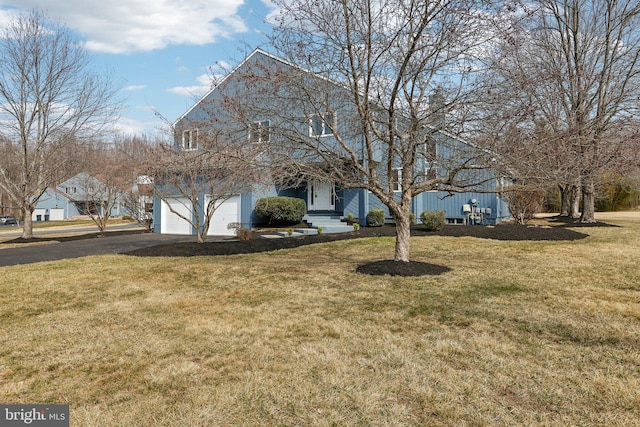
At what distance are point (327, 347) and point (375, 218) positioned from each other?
12.6m

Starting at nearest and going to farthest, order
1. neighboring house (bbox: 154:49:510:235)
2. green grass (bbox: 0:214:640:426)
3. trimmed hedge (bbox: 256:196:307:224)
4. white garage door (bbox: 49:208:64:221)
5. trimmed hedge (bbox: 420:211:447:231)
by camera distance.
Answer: green grass (bbox: 0:214:640:426) → trimmed hedge (bbox: 420:211:447:231) → trimmed hedge (bbox: 256:196:307:224) → neighboring house (bbox: 154:49:510:235) → white garage door (bbox: 49:208:64:221)

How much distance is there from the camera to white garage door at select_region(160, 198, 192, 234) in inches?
749

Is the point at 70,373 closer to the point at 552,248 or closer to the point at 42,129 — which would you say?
Answer: the point at 552,248

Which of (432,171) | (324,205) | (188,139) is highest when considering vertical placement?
(188,139)

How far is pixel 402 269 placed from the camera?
7293 mm

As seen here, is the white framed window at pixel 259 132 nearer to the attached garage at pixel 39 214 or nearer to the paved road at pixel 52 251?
the paved road at pixel 52 251

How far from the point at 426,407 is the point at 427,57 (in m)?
4.98

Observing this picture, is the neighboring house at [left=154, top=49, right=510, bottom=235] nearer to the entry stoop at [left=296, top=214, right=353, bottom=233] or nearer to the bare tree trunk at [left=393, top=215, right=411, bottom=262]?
the entry stoop at [left=296, top=214, right=353, bottom=233]

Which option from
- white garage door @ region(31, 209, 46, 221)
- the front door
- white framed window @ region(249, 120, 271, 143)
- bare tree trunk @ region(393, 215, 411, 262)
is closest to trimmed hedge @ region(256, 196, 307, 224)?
the front door

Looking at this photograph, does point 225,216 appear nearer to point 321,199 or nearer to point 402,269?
point 321,199

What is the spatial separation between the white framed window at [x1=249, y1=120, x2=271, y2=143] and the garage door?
10799 mm

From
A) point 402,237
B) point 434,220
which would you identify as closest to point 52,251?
point 402,237

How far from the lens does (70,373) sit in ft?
11.2

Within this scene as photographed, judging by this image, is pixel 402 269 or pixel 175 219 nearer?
pixel 402 269
